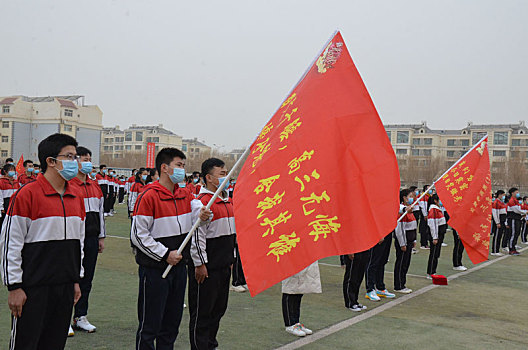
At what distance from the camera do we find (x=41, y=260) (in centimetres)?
359

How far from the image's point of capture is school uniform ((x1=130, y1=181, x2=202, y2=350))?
4.31 metres

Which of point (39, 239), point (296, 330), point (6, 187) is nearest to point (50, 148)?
point (39, 239)

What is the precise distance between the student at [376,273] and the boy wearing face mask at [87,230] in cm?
444

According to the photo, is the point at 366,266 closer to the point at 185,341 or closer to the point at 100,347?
the point at 185,341

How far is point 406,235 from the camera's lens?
9219 millimetres

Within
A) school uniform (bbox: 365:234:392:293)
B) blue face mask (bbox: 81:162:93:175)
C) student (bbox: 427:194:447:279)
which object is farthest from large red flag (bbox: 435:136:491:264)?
blue face mask (bbox: 81:162:93:175)

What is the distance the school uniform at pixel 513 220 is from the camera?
657 inches

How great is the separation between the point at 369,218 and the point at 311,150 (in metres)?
0.69

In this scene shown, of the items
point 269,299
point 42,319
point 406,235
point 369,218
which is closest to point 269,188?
point 369,218

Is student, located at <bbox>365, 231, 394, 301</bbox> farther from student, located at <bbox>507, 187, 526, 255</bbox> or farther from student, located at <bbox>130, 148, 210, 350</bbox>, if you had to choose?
student, located at <bbox>507, 187, 526, 255</bbox>

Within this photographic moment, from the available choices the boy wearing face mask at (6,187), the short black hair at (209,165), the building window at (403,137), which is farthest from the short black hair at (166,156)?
the building window at (403,137)

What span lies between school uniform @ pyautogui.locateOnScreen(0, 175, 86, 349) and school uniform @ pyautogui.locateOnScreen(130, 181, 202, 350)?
2.23 ft

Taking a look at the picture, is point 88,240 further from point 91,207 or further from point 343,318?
point 343,318

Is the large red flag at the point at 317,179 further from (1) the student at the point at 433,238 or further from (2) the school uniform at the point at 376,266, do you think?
(1) the student at the point at 433,238
